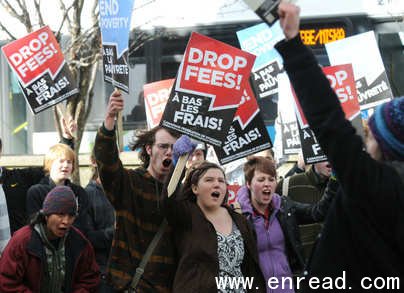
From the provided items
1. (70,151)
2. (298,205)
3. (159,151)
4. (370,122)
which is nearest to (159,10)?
(70,151)

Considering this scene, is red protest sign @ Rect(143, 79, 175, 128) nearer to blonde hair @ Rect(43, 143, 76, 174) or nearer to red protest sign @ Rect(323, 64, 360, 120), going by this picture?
blonde hair @ Rect(43, 143, 76, 174)

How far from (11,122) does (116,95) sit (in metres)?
9.37

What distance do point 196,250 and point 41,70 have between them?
11.1ft

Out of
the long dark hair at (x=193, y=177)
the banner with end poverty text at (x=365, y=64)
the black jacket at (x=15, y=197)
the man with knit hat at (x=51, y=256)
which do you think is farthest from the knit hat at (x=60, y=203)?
the banner with end poverty text at (x=365, y=64)

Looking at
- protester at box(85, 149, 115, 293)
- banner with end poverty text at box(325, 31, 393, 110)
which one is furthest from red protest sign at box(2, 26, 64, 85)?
banner with end poverty text at box(325, 31, 393, 110)

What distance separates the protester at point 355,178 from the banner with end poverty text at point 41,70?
5.16m

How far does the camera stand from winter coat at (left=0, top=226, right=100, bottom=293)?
19.1ft

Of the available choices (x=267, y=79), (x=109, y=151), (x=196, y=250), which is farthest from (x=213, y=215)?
(x=267, y=79)

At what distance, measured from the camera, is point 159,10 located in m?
13.8

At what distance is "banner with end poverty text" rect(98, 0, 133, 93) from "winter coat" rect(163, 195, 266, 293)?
949mm

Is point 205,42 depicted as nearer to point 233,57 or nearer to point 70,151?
point 233,57

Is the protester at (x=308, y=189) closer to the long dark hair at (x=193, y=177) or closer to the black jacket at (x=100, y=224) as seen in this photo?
the black jacket at (x=100, y=224)

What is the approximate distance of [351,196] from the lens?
2.93 meters

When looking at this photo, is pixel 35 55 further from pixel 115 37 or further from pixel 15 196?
pixel 115 37
